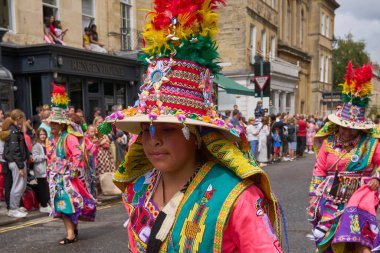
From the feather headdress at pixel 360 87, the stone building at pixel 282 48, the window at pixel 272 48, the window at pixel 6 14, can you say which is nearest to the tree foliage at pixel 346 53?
the stone building at pixel 282 48

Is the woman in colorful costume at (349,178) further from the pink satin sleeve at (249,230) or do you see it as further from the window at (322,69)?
the window at (322,69)

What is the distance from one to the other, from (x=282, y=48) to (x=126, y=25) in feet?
57.6

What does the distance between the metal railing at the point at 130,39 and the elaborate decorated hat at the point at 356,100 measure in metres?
12.9

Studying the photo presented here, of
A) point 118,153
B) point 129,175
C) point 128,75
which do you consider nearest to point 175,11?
point 129,175

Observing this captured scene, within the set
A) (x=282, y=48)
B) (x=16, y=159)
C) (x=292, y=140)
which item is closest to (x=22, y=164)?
(x=16, y=159)

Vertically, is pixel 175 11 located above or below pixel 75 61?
below

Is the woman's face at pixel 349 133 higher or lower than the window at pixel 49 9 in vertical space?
lower

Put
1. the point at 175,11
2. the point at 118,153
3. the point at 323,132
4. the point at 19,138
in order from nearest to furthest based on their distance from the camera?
the point at 175,11 < the point at 323,132 < the point at 19,138 < the point at 118,153

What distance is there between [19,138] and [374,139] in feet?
18.6

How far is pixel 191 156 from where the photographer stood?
198 centimetres

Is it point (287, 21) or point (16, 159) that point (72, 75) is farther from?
point (287, 21)

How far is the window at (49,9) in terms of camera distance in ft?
44.2

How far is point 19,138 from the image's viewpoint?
23.7 feet

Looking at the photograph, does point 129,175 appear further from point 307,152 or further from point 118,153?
point 307,152
